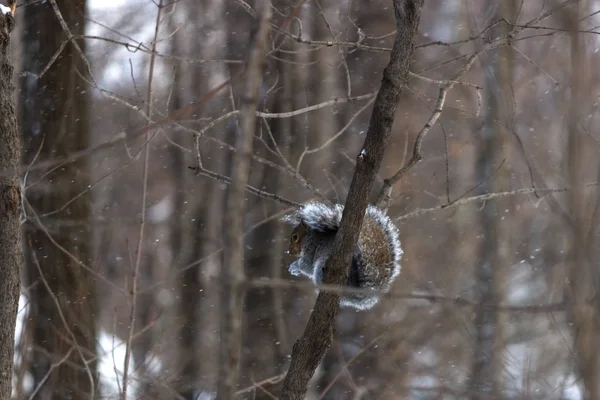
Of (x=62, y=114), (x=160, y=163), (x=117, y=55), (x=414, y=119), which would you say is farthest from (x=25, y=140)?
(x=414, y=119)

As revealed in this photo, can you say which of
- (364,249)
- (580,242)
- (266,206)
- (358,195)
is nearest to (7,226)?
(358,195)

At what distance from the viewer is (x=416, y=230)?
7.12m

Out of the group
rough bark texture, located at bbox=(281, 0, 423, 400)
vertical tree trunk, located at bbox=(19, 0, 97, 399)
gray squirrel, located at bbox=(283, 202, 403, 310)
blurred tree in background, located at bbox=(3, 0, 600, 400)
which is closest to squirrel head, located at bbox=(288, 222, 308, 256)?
gray squirrel, located at bbox=(283, 202, 403, 310)

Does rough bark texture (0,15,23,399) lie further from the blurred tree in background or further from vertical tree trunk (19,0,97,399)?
vertical tree trunk (19,0,97,399)

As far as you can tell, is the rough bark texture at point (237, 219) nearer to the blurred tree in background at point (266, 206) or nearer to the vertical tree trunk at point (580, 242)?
the vertical tree trunk at point (580, 242)

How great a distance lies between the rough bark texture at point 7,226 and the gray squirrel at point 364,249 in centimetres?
112

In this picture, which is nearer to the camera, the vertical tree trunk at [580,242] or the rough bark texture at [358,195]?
the vertical tree trunk at [580,242]

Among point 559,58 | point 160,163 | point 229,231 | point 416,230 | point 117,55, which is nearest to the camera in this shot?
point 229,231

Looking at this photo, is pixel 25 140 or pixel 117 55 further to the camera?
pixel 117 55

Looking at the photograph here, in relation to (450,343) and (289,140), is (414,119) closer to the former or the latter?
(289,140)

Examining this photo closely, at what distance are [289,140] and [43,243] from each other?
2.06 metres

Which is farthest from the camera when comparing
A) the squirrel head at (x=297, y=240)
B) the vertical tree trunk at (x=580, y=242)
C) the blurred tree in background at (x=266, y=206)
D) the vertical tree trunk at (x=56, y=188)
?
the vertical tree trunk at (x=56, y=188)

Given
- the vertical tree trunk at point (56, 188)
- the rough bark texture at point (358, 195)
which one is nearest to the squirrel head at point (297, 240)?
the rough bark texture at point (358, 195)

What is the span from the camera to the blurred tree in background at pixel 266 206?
13.5ft
